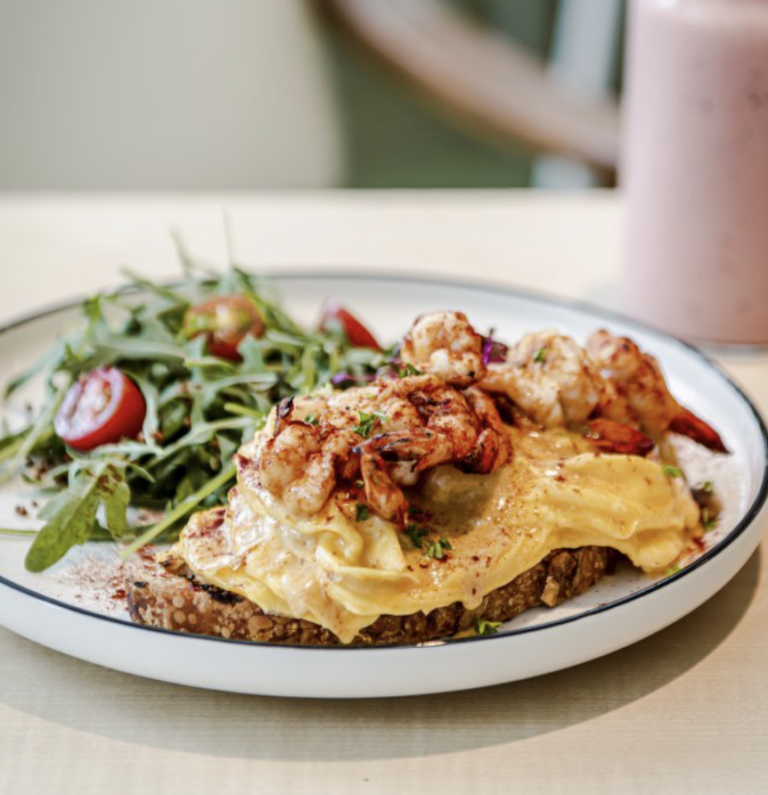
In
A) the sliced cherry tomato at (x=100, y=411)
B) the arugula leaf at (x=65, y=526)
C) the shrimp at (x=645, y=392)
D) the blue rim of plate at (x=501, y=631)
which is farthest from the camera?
the sliced cherry tomato at (x=100, y=411)

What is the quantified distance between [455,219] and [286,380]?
1875mm

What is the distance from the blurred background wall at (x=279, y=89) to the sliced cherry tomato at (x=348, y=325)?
10.5 ft

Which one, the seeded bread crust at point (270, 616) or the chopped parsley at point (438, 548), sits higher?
the chopped parsley at point (438, 548)

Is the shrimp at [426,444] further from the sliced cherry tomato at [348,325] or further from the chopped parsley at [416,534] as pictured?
the sliced cherry tomato at [348,325]

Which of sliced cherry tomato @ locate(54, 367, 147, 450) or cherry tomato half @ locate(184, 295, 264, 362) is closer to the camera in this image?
sliced cherry tomato @ locate(54, 367, 147, 450)

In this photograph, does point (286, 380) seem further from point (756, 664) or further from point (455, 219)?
point (455, 219)

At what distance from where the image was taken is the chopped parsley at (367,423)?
188 centimetres

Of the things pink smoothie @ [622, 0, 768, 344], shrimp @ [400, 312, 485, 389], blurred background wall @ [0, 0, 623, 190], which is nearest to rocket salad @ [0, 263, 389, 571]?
shrimp @ [400, 312, 485, 389]

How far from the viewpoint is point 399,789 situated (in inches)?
63.0

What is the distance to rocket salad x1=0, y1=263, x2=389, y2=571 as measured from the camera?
214 cm

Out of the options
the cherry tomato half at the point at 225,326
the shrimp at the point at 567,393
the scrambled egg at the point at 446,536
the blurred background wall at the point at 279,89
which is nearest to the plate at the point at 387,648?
the scrambled egg at the point at 446,536

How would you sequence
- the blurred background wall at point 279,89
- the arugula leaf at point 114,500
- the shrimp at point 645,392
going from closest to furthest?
the arugula leaf at point 114,500 → the shrimp at point 645,392 → the blurred background wall at point 279,89

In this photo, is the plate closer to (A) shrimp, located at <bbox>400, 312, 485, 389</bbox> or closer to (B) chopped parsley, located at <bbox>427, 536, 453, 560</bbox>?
(B) chopped parsley, located at <bbox>427, 536, 453, 560</bbox>

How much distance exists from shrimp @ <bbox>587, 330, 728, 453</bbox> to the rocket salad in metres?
0.44
